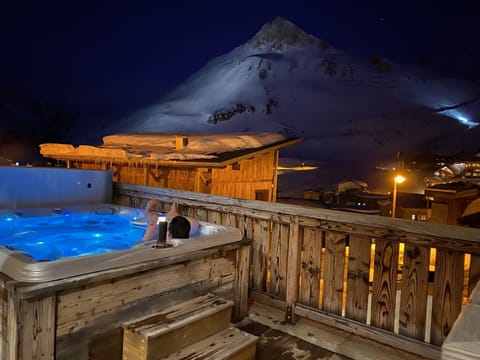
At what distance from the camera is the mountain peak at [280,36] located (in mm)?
80375

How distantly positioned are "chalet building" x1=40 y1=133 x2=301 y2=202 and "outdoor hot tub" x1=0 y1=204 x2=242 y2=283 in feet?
9.35

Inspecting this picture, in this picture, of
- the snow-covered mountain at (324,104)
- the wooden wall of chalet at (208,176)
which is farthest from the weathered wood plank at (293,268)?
the snow-covered mountain at (324,104)

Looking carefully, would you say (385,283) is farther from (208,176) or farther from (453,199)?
(453,199)

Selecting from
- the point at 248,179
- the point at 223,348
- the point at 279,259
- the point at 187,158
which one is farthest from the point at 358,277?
the point at 248,179

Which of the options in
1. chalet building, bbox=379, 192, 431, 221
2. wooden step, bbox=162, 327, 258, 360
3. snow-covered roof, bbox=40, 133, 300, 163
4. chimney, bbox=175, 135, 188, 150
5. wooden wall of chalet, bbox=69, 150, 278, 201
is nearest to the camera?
wooden step, bbox=162, 327, 258, 360

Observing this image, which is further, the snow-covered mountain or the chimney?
the snow-covered mountain

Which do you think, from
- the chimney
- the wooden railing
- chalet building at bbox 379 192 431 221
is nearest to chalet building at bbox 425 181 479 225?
chalet building at bbox 379 192 431 221

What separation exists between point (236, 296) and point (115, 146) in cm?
613

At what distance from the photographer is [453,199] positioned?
32.3ft

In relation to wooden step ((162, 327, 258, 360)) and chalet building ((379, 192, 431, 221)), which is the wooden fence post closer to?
wooden step ((162, 327, 258, 360))

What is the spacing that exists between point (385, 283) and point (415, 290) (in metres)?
0.19

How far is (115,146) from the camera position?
8039 mm

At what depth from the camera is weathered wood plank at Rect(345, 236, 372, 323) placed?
2.49m

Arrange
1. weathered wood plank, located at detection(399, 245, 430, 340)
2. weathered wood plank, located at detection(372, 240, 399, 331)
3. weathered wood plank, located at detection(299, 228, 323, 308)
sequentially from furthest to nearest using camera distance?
weathered wood plank, located at detection(299, 228, 323, 308)
weathered wood plank, located at detection(372, 240, 399, 331)
weathered wood plank, located at detection(399, 245, 430, 340)
